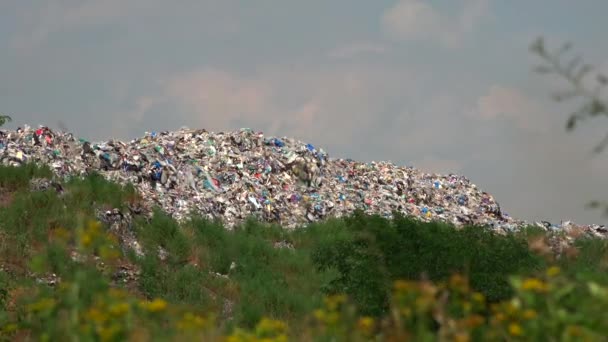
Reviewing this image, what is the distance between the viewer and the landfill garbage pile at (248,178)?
20891 millimetres

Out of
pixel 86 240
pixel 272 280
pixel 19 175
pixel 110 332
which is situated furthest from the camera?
pixel 19 175

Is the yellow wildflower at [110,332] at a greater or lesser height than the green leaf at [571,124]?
lesser

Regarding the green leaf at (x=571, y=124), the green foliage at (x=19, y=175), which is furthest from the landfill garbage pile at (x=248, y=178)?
the green leaf at (x=571, y=124)

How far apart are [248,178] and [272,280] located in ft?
26.1

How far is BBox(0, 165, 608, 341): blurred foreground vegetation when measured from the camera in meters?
4.43

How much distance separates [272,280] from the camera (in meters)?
15.8

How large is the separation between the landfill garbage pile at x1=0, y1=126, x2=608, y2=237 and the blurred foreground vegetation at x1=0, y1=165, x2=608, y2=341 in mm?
1581

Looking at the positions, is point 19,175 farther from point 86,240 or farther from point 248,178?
point 86,240

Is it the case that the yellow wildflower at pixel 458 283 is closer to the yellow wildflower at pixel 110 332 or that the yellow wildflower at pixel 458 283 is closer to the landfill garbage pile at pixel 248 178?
the yellow wildflower at pixel 110 332

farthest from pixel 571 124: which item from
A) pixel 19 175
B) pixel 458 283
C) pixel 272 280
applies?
pixel 19 175

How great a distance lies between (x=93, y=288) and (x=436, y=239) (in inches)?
330

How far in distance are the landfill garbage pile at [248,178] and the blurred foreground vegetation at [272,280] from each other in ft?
5.19

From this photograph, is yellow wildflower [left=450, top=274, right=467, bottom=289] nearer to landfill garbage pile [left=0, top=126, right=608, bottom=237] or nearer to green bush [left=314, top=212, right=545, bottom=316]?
green bush [left=314, top=212, right=545, bottom=316]

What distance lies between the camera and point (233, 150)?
84.1ft
